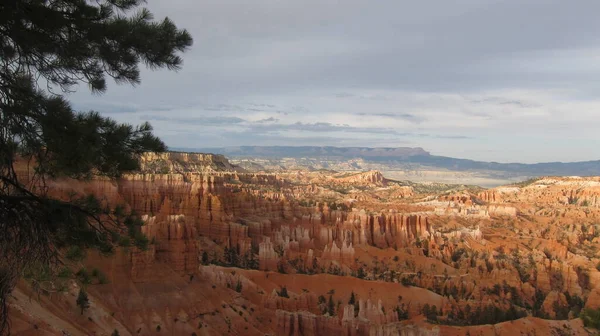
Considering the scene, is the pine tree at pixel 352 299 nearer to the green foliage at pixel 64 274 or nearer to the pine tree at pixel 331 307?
the pine tree at pixel 331 307

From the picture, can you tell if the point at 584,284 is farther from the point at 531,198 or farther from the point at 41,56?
the point at 531,198

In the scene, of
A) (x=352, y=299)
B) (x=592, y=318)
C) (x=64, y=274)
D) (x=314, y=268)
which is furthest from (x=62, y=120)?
→ (x=314, y=268)

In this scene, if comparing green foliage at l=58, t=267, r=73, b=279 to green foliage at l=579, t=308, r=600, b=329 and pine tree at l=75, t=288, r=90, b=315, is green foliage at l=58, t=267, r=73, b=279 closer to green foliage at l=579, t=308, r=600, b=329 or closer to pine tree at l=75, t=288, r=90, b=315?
pine tree at l=75, t=288, r=90, b=315

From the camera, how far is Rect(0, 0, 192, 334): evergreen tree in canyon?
10.0 m

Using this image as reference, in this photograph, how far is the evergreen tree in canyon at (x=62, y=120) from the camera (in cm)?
1003

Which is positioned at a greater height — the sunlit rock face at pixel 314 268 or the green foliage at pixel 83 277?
the green foliage at pixel 83 277

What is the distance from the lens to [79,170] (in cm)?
1039

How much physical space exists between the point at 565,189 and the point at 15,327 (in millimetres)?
137442

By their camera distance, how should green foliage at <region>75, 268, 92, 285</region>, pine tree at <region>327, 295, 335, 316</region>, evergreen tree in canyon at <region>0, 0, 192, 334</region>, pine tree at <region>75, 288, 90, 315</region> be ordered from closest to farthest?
evergreen tree in canyon at <region>0, 0, 192, 334</region> → green foliage at <region>75, 268, 92, 285</region> → pine tree at <region>75, 288, 90, 315</region> → pine tree at <region>327, 295, 335, 316</region>

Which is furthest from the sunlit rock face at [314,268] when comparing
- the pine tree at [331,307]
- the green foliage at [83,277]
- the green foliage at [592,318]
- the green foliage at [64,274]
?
the green foliage at [592,318]

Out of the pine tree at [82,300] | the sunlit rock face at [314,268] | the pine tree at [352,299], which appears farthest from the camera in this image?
the pine tree at [352,299]

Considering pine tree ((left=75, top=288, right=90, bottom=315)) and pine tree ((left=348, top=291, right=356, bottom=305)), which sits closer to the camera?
pine tree ((left=75, top=288, right=90, bottom=315))

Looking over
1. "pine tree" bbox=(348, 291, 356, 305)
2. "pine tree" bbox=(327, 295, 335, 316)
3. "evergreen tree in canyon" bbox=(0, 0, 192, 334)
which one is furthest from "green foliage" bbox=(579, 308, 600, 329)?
"evergreen tree in canyon" bbox=(0, 0, 192, 334)

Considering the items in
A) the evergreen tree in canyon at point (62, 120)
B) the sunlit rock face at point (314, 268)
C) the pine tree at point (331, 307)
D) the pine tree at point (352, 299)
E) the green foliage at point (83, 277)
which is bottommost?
the pine tree at point (331, 307)
